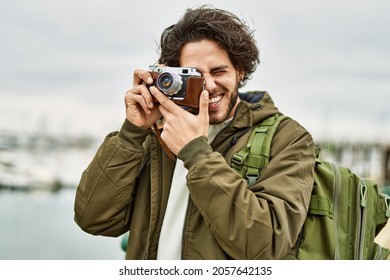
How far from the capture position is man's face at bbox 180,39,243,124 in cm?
187

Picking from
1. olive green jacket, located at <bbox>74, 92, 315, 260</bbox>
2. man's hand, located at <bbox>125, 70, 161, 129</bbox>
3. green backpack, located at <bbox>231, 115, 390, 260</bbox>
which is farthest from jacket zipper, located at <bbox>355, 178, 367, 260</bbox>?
man's hand, located at <bbox>125, 70, 161, 129</bbox>

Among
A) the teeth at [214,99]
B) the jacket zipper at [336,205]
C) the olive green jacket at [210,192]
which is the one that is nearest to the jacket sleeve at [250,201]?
the olive green jacket at [210,192]

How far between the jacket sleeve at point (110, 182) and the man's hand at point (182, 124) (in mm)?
170

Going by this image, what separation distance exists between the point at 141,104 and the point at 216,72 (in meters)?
0.31

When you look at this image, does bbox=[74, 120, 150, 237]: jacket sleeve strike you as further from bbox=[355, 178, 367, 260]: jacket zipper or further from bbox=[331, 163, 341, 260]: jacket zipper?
bbox=[355, 178, 367, 260]: jacket zipper

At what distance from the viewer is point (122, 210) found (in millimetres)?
→ 1867

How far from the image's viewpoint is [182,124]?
1.69m

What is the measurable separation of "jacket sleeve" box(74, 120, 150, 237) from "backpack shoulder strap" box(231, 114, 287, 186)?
0.38m

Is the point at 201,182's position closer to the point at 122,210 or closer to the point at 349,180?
the point at 122,210

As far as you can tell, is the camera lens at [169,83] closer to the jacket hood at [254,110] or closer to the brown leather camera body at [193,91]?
the brown leather camera body at [193,91]

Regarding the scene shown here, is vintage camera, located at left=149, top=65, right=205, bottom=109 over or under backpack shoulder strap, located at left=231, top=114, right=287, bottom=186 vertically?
over

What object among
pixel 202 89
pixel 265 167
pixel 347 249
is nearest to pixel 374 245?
pixel 347 249

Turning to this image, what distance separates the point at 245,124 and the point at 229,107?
123 millimetres

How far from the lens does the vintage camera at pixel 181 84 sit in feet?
5.80
